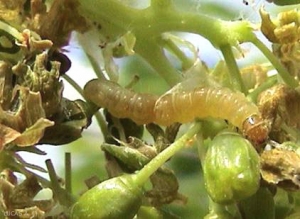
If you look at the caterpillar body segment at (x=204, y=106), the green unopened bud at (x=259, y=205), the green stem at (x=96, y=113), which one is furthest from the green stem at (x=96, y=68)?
the green unopened bud at (x=259, y=205)

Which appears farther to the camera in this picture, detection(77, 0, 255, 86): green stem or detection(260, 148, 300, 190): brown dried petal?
detection(77, 0, 255, 86): green stem

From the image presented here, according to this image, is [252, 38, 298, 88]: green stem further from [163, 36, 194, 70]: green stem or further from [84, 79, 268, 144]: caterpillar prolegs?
[163, 36, 194, 70]: green stem

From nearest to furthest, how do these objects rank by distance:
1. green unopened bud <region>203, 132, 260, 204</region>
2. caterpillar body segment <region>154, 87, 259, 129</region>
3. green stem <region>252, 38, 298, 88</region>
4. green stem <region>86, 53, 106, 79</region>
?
green unopened bud <region>203, 132, 260, 204</region> < caterpillar body segment <region>154, 87, 259, 129</region> < green stem <region>252, 38, 298, 88</region> < green stem <region>86, 53, 106, 79</region>

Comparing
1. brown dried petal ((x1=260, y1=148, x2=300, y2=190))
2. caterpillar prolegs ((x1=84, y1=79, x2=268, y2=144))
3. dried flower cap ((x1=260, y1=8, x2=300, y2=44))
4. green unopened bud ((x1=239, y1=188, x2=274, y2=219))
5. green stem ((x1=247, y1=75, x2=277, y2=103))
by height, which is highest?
dried flower cap ((x1=260, y1=8, x2=300, y2=44))

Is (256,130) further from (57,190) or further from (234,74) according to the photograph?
(57,190)

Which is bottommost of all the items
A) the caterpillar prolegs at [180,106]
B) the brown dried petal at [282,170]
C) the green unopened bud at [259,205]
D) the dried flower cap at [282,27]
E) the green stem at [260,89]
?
the green unopened bud at [259,205]

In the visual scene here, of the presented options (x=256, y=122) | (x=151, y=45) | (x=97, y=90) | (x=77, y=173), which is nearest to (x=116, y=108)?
(x=97, y=90)

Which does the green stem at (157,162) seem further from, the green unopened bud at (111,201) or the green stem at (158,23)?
the green stem at (158,23)

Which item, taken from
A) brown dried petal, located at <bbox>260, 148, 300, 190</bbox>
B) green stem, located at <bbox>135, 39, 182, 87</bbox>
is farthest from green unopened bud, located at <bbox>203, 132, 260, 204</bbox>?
green stem, located at <bbox>135, 39, 182, 87</bbox>

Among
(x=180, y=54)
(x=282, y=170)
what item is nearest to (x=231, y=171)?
(x=282, y=170)
